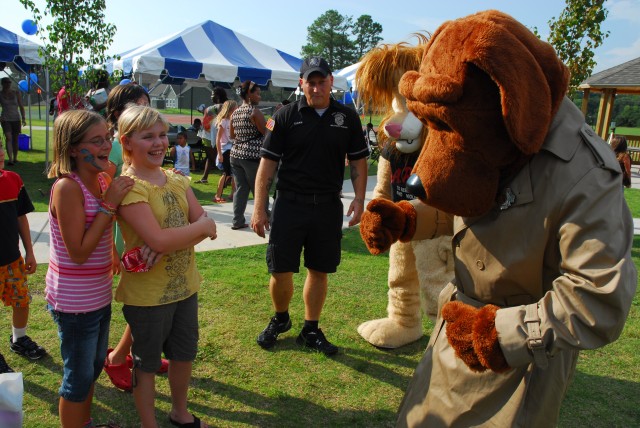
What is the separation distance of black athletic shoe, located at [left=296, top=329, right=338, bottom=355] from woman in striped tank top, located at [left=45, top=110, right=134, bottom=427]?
1.57 meters

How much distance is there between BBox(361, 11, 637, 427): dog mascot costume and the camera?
140cm

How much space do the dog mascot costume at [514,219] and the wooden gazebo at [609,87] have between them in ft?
52.8

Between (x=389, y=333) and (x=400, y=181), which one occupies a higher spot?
(x=400, y=181)

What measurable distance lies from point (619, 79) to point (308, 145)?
17.0m

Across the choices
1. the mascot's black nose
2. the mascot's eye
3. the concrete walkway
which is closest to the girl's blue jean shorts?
the mascot's black nose

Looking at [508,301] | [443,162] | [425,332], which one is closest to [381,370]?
[425,332]

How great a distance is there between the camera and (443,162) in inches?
65.7

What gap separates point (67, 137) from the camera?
2.27 m

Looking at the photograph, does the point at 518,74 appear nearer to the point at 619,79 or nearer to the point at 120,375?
the point at 120,375

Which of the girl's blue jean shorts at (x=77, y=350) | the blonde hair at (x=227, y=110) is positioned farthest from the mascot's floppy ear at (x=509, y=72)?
the blonde hair at (x=227, y=110)

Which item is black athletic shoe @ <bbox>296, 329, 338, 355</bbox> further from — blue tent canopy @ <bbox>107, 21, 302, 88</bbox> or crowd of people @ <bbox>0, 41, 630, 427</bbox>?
blue tent canopy @ <bbox>107, 21, 302, 88</bbox>

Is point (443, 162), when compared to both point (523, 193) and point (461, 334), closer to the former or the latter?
point (523, 193)

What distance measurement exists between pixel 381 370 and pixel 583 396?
1.23 meters

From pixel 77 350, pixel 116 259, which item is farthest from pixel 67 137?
pixel 77 350
